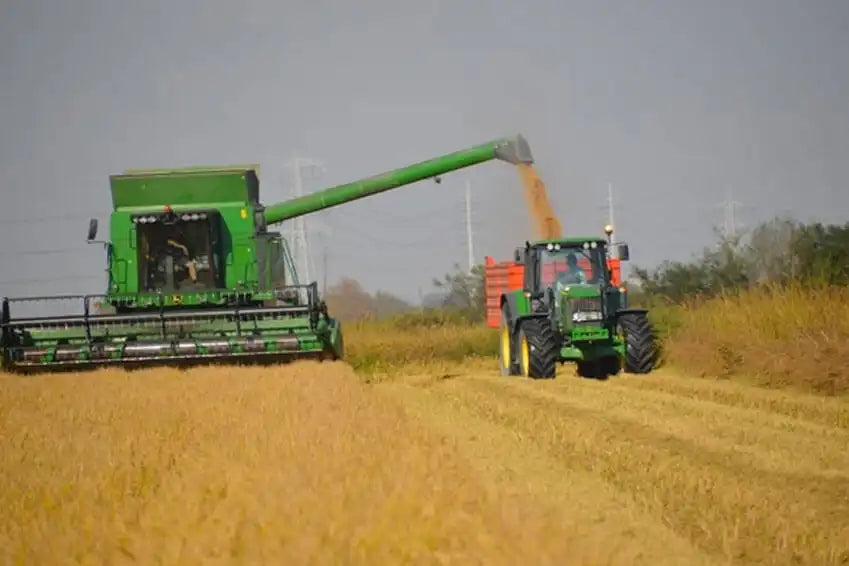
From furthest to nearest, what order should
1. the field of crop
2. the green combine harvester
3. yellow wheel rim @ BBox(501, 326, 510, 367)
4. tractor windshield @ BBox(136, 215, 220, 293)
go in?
yellow wheel rim @ BBox(501, 326, 510, 367) < tractor windshield @ BBox(136, 215, 220, 293) < the green combine harvester < the field of crop

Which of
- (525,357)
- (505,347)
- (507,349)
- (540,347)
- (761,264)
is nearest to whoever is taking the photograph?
(540,347)

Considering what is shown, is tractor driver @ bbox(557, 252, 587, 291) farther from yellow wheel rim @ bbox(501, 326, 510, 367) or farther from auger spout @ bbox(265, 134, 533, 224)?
auger spout @ bbox(265, 134, 533, 224)

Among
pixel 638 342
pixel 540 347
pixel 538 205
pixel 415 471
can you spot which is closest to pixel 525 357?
pixel 540 347

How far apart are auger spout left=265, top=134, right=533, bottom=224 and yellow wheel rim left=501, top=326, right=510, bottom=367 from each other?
359 centimetres

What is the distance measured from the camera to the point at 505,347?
17656 millimetres

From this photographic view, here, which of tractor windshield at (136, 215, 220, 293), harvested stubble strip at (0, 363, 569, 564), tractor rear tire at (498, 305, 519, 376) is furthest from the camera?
tractor rear tire at (498, 305, 519, 376)

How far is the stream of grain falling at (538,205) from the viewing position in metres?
20.0

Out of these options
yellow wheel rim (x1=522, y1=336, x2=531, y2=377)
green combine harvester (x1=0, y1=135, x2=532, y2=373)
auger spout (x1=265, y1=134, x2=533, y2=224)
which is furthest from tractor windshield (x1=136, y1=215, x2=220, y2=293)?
yellow wheel rim (x1=522, y1=336, x2=531, y2=377)

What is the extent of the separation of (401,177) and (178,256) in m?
4.76

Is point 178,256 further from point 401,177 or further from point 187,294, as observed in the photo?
point 401,177

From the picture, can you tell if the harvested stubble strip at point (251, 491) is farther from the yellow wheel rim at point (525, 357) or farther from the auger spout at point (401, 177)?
the auger spout at point (401, 177)

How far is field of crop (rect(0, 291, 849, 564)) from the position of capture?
362cm

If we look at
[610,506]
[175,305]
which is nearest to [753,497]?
[610,506]

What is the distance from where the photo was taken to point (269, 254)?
17531mm
